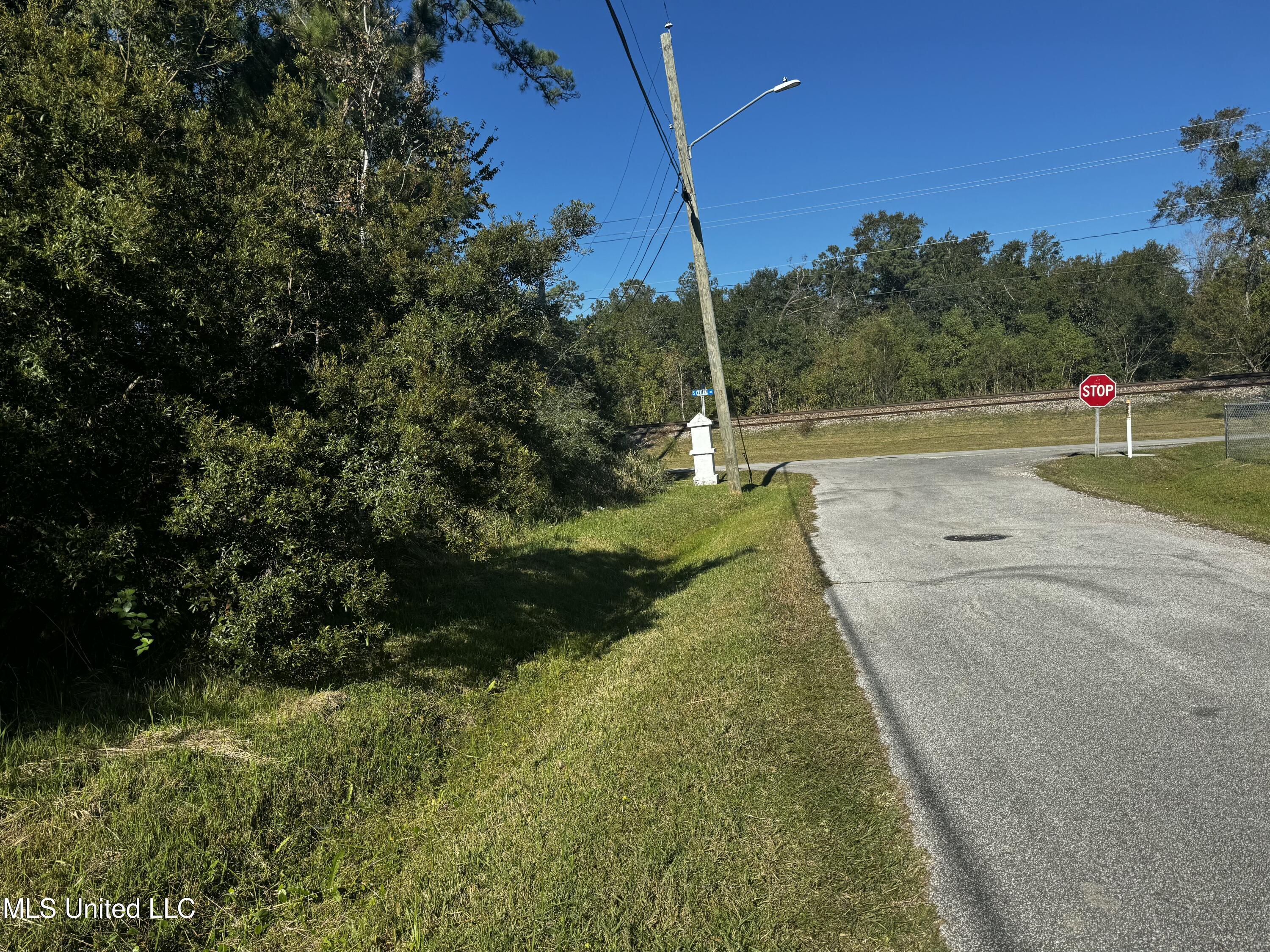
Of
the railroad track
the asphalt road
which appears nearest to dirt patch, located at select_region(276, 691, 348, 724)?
the asphalt road

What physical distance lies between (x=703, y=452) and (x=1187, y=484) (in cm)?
1159

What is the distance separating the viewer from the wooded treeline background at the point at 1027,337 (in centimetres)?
4325

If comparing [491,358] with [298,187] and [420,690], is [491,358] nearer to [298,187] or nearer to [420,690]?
[298,187]

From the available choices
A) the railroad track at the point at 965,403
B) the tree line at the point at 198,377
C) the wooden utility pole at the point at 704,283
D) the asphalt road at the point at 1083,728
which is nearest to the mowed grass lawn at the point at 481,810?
the asphalt road at the point at 1083,728

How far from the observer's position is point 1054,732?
4.55m

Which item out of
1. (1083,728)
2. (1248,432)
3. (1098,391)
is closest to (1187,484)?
(1248,432)

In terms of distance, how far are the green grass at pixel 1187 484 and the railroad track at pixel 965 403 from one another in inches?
595

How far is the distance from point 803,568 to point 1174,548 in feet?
14.5

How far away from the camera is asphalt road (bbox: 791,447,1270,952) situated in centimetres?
299

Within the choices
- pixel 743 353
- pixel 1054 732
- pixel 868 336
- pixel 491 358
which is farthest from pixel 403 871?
pixel 743 353

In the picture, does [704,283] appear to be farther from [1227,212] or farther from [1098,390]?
[1227,212]

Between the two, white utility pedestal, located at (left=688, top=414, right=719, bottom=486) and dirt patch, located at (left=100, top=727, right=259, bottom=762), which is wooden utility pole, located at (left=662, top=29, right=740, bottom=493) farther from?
dirt patch, located at (left=100, top=727, right=259, bottom=762)

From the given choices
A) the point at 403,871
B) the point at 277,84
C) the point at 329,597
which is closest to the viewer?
the point at 403,871

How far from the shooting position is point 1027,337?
178ft
